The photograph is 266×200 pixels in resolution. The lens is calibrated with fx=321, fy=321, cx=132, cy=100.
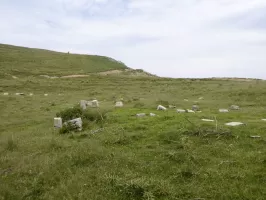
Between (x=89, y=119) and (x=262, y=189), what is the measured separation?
9.50 metres

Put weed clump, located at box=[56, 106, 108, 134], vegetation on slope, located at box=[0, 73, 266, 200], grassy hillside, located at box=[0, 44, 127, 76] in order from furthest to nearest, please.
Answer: grassy hillside, located at box=[0, 44, 127, 76] < weed clump, located at box=[56, 106, 108, 134] < vegetation on slope, located at box=[0, 73, 266, 200]

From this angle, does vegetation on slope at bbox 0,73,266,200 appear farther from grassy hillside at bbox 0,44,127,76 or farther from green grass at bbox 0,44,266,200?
grassy hillside at bbox 0,44,127,76

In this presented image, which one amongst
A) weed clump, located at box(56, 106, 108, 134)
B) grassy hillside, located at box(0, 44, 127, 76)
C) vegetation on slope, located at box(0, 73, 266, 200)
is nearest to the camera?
vegetation on slope, located at box(0, 73, 266, 200)

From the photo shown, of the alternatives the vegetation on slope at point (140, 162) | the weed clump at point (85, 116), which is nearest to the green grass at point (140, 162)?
the vegetation on slope at point (140, 162)

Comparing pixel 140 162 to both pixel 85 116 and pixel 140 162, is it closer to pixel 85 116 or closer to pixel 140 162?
pixel 140 162

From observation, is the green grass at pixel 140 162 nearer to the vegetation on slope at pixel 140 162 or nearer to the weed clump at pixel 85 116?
the vegetation on slope at pixel 140 162

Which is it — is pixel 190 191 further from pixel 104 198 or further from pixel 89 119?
pixel 89 119

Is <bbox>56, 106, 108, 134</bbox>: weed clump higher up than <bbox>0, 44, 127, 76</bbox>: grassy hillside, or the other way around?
<bbox>0, 44, 127, 76</bbox>: grassy hillside

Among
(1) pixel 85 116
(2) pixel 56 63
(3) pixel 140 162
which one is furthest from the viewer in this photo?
→ (2) pixel 56 63

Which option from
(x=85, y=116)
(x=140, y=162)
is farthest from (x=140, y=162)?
(x=85, y=116)

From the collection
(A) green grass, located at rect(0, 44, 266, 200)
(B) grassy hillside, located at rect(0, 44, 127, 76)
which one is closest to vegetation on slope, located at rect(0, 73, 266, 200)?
(A) green grass, located at rect(0, 44, 266, 200)

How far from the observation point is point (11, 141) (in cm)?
Result: 1122

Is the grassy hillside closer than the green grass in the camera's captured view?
No

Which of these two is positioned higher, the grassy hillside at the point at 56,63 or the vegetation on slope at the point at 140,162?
the grassy hillside at the point at 56,63
